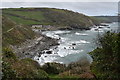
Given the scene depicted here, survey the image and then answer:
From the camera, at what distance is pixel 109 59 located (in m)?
21.8

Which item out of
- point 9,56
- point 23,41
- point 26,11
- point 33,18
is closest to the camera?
point 9,56

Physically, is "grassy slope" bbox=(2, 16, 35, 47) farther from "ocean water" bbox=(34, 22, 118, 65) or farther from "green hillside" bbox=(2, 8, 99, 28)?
"green hillside" bbox=(2, 8, 99, 28)

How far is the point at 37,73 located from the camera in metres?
22.8

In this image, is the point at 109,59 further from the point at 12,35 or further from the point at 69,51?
the point at 12,35

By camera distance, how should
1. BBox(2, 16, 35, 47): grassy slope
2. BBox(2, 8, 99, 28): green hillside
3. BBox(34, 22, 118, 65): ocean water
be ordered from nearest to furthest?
BBox(34, 22, 118, 65): ocean water, BBox(2, 16, 35, 47): grassy slope, BBox(2, 8, 99, 28): green hillside

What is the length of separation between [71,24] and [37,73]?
137 metres

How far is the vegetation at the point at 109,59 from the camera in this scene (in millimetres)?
19834

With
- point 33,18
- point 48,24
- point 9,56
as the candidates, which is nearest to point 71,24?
point 48,24

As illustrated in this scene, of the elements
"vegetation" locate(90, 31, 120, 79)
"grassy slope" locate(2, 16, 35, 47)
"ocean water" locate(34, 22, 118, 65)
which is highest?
"vegetation" locate(90, 31, 120, 79)

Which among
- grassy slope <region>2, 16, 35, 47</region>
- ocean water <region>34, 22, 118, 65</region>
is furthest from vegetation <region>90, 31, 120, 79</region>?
grassy slope <region>2, 16, 35, 47</region>

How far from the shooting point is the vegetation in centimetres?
1983

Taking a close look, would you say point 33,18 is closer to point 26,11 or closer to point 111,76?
point 26,11

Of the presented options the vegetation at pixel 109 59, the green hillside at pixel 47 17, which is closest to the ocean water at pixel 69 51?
the vegetation at pixel 109 59

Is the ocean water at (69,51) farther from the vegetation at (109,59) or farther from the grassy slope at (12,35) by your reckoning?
the vegetation at (109,59)
